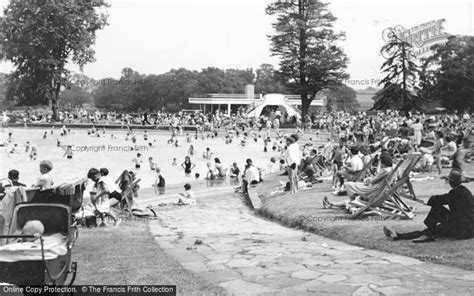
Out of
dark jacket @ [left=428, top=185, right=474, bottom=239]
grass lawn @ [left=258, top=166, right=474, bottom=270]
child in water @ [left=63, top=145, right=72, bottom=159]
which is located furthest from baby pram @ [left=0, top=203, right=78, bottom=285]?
child in water @ [left=63, top=145, right=72, bottom=159]

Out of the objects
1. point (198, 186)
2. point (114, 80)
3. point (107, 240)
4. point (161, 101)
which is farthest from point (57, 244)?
point (114, 80)

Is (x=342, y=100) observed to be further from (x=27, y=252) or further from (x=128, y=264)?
(x=27, y=252)

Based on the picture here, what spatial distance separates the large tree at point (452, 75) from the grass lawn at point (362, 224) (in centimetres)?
3480

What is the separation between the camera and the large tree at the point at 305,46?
43594mm

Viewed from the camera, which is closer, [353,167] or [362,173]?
[362,173]

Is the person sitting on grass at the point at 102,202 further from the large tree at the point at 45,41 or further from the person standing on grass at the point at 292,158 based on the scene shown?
the large tree at the point at 45,41

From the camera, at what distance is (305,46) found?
44219 millimetres

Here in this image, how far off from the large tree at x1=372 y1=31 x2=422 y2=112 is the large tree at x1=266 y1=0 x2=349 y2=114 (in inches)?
148

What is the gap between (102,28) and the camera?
4934 cm

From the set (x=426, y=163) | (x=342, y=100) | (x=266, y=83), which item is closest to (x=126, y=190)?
(x=426, y=163)

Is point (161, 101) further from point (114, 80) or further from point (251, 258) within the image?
point (251, 258)

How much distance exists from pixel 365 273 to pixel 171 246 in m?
2.71

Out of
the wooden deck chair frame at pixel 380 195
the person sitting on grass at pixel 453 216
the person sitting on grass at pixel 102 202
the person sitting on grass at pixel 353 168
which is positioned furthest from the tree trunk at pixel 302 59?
the person sitting on grass at pixel 453 216

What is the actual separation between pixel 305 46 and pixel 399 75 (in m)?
7.99
